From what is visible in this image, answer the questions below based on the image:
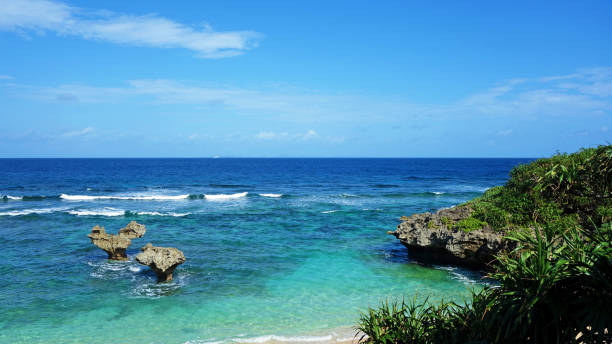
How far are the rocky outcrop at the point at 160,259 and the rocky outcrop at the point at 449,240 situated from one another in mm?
12152

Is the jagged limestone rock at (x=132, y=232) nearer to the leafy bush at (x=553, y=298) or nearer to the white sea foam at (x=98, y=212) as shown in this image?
the white sea foam at (x=98, y=212)

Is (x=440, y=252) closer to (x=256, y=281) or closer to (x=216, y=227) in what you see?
(x=256, y=281)

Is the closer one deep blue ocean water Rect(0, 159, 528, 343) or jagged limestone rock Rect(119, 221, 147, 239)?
deep blue ocean water Rect(0, 159, 528, 343)

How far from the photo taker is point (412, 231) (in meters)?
21.9

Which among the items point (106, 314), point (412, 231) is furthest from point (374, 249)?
point (106, 314)

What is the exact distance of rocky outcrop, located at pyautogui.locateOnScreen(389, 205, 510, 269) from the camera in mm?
19000

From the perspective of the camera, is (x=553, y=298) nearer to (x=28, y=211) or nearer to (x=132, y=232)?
(x=132, y=232)

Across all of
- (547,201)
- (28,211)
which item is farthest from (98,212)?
(547,201)

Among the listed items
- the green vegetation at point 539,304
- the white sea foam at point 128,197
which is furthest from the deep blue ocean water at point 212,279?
the white sea foam at point 128,197

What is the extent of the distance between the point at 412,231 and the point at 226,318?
11.5 m

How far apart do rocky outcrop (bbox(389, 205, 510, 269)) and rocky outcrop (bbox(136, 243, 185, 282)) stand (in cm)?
1215

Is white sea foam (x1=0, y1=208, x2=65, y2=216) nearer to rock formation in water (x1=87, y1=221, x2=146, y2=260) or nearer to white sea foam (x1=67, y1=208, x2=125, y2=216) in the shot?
white sea foam (x1=67, y1=208, x2=125, y2=216)

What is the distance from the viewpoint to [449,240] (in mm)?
19953

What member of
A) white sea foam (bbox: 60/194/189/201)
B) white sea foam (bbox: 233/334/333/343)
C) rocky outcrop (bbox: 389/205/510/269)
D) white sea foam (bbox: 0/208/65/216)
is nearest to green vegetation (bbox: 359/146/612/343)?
white sea foam (bbox: 233/334/333/343)
